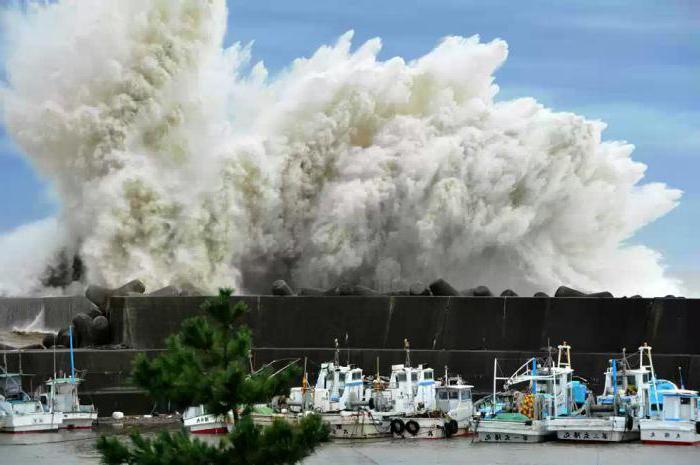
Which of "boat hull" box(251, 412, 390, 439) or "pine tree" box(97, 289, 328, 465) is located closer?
"pine tree" box(97, 289, 328, 465)

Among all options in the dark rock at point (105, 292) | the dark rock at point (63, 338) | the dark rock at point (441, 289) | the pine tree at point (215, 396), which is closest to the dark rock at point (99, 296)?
the dark rock at point (105, 292)

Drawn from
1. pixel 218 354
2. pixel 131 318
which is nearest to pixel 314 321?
pixel 131 318

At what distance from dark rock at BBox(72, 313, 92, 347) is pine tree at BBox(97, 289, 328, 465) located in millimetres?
25368

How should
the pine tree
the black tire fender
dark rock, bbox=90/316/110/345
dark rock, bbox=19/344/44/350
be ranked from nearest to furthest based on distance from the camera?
the pine tree, the black tire fender, dark rock, bbox=90/316/110/345, dark rock, bbox=19/344/44/350

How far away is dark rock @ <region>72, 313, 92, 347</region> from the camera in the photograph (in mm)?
48781

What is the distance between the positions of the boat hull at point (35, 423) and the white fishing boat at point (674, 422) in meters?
16.2

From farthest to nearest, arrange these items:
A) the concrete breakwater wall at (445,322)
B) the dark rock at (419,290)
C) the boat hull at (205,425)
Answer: the dark rock at (419,290) < the concrete breakwater wall at (445,322) < the boat hull at (205,425)

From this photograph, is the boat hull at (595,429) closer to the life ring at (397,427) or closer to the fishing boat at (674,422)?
the fishing boat at (674,422)

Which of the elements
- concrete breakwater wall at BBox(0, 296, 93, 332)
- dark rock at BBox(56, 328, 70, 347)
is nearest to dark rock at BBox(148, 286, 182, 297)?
dark rock at BBox(56, 328, 70, 347)

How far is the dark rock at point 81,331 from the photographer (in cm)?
4878

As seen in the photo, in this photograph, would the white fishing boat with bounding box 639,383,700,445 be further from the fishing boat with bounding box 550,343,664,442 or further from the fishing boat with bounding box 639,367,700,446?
the fishing boat with bounding box 550,343,664,442

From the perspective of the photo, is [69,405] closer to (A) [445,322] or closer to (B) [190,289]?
(A) [445,322]

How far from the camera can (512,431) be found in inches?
1578

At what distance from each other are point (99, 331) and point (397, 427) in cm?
1137
